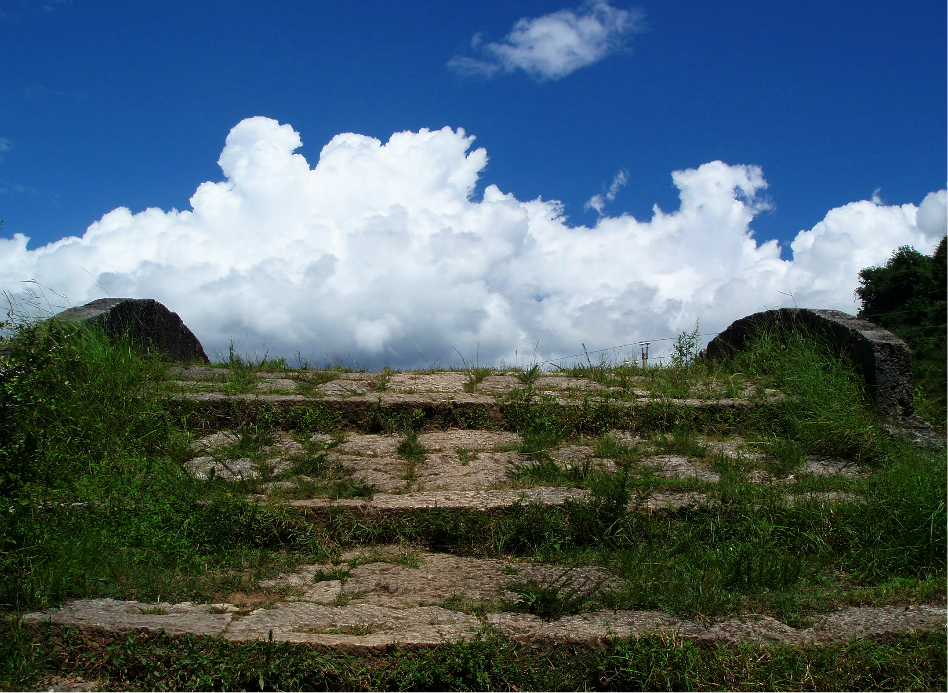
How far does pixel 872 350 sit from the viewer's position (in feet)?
17.6

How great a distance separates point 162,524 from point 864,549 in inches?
151

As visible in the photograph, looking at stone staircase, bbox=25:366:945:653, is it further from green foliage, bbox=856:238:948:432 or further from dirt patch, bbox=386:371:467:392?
green foliage, bbox=856:238:948:432

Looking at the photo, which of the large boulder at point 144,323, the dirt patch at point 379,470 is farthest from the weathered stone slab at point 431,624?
the large boulder at point 144,323

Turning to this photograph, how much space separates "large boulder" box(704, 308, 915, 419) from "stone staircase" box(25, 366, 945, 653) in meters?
0.77

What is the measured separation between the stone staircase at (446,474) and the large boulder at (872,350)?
766 millimetres

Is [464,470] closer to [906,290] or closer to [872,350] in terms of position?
[872,350]

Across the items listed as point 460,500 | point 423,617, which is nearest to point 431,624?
point 423,617

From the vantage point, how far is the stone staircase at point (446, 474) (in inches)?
102

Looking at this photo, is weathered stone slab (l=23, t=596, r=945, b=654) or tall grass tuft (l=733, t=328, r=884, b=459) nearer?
weathered stone slab (l=23, t=596, r=945, b=654)

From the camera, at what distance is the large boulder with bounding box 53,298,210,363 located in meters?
6.06

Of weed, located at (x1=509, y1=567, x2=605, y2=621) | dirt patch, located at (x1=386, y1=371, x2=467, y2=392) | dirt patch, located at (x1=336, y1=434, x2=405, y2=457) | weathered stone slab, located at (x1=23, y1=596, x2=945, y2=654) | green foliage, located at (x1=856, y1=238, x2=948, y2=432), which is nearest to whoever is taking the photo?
weathered stone slab, located at (x1=23, y1=596, x2=945, y2=654)

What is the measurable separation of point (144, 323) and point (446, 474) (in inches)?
162

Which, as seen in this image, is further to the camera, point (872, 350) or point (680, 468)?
point (872, 350)

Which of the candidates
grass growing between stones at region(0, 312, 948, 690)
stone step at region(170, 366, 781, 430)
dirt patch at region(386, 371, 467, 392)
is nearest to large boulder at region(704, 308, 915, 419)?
grass growing between stones at region(0, 312, 948, 690)
